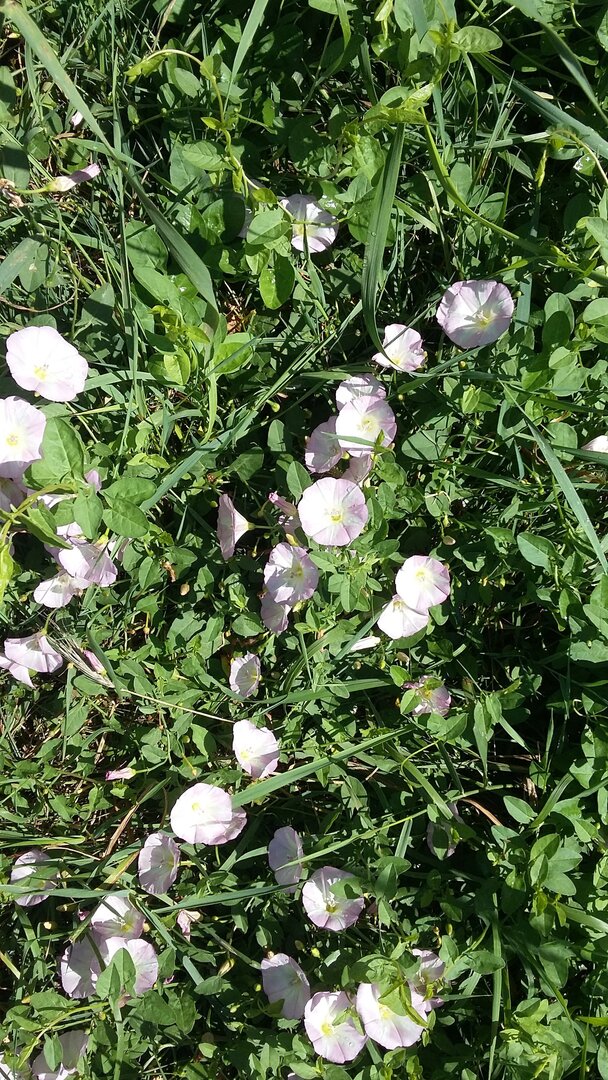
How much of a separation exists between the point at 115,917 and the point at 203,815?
0.38 m

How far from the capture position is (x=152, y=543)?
1.99m

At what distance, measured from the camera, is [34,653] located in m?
2.07

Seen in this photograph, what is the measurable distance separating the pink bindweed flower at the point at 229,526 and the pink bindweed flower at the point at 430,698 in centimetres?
56

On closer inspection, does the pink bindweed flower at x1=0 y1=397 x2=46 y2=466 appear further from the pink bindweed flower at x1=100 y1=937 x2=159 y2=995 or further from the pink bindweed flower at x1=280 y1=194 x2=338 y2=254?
the pink bindweed flower at x1=100 y1=937 x2=159 y2=995

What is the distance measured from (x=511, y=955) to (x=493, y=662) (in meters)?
0.73

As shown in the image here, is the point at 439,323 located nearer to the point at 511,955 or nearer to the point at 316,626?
the point at 316,626

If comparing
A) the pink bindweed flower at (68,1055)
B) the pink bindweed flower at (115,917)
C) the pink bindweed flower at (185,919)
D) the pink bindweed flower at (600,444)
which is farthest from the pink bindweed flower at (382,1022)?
the pink bindweed flower at (600,444)

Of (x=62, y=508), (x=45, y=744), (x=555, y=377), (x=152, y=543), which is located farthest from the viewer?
(x=45, y=744)

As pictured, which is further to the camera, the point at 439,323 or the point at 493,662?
the point at 493,662

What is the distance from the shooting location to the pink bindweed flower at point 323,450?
190 cm

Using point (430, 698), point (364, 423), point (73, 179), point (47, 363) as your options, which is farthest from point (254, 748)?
point (73, 179)

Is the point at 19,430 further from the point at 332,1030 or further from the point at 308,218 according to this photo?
the point at 332,1030

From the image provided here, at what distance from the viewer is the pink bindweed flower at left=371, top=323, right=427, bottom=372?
1.94m

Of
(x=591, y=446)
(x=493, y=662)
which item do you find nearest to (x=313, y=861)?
(x=493, y=662)
